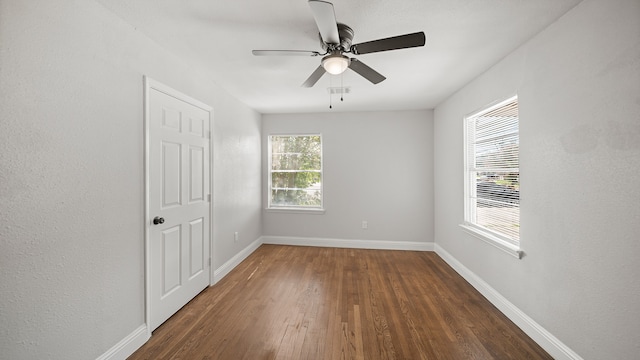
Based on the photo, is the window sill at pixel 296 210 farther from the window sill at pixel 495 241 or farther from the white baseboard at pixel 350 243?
the window sill at pixel 495 241

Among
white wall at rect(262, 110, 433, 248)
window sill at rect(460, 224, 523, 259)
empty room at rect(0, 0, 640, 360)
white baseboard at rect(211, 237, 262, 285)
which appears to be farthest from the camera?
white wall at rect(262, 110, 433, 248)

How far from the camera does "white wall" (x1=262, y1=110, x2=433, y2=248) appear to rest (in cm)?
443

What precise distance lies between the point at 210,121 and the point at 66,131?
159 cm

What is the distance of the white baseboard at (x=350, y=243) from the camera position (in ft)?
14.6

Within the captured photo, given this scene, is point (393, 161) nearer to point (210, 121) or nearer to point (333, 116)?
point (333, 116)

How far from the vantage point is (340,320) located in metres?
2.32

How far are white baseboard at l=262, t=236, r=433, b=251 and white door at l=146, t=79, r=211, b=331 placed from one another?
71.9 inches

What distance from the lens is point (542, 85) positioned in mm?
1982

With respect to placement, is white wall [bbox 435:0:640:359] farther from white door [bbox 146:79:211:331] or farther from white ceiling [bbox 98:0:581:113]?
white door [bbox 146:79:211:331]

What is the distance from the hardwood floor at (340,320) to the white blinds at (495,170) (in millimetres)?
840

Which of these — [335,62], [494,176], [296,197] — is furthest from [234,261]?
[494,176]

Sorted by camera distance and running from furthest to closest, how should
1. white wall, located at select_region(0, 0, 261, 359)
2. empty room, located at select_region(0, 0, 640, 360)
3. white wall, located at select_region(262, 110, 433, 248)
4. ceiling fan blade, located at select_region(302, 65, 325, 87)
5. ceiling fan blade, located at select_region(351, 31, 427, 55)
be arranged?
white wall, located at select_region(262, 110, 433, 248), ceiling fan blade, located at select_region(302, 65, 325, 87), ceiling fan blade, located at select_region(351, 31, 427, 55), empty room, located at select_region(0, 0, 640, 360), white wall, located at select_region(0, 0, 261, 359)

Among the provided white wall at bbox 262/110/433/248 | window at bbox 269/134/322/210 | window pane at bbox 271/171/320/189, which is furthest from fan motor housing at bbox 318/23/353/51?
window pane at bbox 271/171/320/189

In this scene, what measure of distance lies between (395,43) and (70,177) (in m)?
2.13
